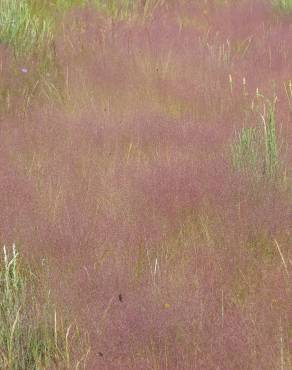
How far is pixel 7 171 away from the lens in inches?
104

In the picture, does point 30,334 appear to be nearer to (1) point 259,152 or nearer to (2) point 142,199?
(2) point 142,199

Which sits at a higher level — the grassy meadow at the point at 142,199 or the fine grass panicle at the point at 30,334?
the grassy meadow at the point at 142,199

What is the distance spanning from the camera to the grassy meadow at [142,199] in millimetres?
1804

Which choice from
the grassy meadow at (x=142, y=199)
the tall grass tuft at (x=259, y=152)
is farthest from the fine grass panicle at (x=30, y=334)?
the tall grass tuft at (x=259, y=152)

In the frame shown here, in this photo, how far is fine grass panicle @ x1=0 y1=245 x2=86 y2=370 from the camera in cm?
177

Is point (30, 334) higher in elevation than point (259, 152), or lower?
lower

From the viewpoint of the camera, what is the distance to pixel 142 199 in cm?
250

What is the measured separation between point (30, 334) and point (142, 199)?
0.81 metres

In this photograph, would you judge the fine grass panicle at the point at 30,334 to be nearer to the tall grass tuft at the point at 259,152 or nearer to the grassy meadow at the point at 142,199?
the grassy meadow at the point at 142,199

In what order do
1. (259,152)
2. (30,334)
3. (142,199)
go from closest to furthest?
(30,334)
(142,199)
(259,152)

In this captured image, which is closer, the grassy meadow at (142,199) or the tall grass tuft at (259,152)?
the grassy meadow at (142,199)

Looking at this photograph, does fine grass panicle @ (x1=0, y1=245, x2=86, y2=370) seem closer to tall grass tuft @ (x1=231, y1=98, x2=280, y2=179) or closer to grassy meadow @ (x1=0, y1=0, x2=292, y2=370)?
grassy meadow @ (x1=0, y1=0, x2=292, y2=370)

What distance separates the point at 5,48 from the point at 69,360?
2.50 m

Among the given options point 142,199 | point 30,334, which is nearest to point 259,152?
point 142,199
